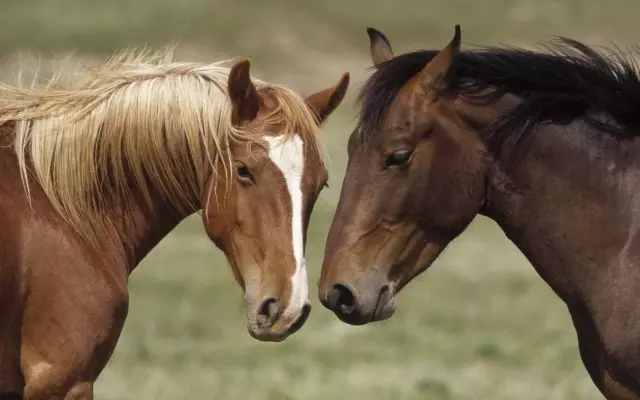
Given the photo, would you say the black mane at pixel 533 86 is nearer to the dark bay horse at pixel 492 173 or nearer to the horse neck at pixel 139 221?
the dark bay horse at pixel 492 173

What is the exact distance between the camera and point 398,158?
5125 millimetres

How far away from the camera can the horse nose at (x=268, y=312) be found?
502 centimetres

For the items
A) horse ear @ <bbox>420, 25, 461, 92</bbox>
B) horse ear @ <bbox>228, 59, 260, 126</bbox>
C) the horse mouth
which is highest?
horse ear @ <bbox>420, 25, 461, 92</bbox>

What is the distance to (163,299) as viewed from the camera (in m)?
13.6

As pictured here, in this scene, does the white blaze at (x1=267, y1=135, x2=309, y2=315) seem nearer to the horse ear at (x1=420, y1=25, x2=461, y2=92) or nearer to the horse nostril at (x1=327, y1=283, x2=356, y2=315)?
the horse nostril at (x1=327, y1=283, x2=356, y2=315)

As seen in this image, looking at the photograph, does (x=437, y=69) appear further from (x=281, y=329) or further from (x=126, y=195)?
(x=126, y=195)

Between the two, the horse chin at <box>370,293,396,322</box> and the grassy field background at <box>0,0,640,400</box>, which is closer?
the horse chin at <box>370,293,396,322</box>

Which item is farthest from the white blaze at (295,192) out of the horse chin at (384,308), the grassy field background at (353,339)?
the grassy field background at (353,339)

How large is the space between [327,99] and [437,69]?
0.67 m

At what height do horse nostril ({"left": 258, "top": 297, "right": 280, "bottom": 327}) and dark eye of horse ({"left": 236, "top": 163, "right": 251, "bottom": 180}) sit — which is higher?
dark eye of horse ({"left": 236, "top": 163, "right": 251, "bottom": 180})

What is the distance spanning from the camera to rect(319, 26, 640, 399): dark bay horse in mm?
5051

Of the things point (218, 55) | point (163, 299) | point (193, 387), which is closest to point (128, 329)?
point (163, 299)

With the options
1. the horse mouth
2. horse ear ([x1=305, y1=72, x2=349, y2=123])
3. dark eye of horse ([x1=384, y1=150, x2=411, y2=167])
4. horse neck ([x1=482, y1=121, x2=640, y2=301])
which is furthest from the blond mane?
horse neck ([x1=482, y1=121, x2=640, y2=301])

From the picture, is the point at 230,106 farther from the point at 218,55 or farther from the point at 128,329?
the point at 218,55
